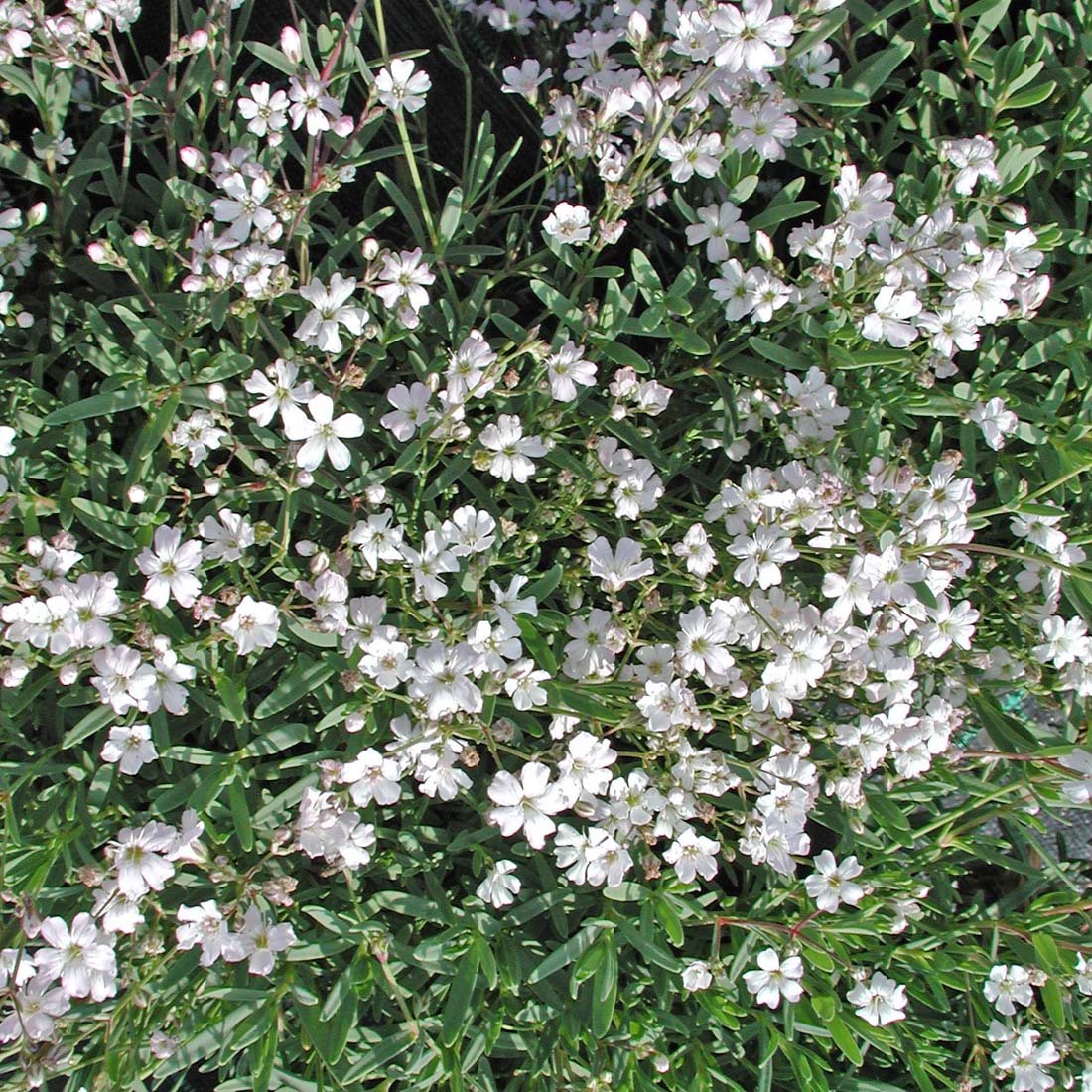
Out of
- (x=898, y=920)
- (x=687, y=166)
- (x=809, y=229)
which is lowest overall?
(x=898, y=920)

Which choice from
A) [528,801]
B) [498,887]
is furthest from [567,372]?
[498,887]

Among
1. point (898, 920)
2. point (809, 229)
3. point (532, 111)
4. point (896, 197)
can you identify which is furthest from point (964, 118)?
point (898, 920)

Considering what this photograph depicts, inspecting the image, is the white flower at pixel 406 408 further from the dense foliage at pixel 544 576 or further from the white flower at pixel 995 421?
the white flower at pixel 995 421

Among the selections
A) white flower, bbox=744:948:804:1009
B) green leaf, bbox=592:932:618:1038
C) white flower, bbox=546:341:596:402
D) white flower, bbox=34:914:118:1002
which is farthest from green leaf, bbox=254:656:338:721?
white flower, bbox=744:948:804:1009

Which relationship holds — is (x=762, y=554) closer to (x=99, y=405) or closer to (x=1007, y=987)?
(x=1007, y=987)

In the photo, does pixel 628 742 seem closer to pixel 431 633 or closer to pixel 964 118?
pixel 431 633

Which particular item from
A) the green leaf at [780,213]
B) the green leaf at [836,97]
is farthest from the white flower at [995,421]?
the green leaf at [836,97]
